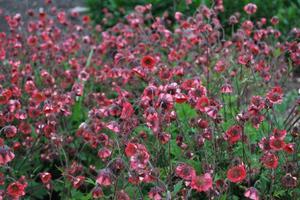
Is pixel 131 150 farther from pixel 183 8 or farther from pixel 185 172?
pixel 183 8

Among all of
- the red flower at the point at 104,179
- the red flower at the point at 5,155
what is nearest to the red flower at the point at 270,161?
the red flower at the point at 104,179

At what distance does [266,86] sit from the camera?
371 cm

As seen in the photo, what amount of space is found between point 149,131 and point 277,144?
1.10 m

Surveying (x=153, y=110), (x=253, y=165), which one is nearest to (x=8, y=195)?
(x=153, y=110)

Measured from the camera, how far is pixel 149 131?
3277 mm

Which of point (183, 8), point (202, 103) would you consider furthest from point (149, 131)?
point (183, 8)

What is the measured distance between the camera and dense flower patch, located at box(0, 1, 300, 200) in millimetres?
2369

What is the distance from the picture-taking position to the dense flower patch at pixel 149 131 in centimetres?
237

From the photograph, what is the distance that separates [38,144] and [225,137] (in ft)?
3.87

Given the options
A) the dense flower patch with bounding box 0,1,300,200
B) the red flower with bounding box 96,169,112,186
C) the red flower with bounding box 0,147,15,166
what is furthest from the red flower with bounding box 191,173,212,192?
the red flower with bounding box 0,147,15,166

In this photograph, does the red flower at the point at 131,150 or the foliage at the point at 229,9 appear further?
the foliage at the point at 229,9

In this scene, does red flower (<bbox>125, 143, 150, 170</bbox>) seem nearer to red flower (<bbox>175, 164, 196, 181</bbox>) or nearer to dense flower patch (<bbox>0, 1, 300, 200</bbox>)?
dense flower patch (<bbox>0, 1, 300, 200</bbox>)

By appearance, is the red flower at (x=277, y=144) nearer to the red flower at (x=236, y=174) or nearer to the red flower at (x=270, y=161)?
the red flower at (x=270, y=161)

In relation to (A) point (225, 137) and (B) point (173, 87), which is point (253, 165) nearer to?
(A) point (225, 137)
